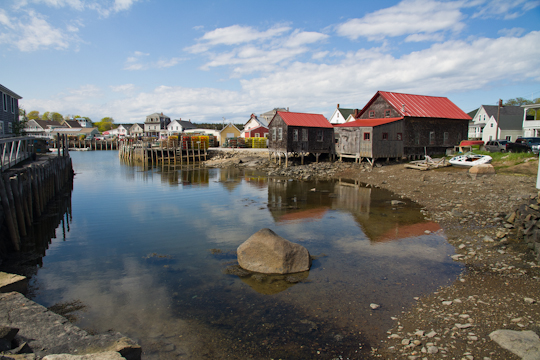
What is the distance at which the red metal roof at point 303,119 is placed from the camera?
125 feet

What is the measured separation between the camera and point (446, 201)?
18391mm

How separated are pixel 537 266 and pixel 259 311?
8.09m

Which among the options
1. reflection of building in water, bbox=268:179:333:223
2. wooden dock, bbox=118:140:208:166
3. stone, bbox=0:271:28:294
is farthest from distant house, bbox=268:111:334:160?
stone, bbox=0:271:28:294

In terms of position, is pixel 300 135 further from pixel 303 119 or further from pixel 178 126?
pixel 178 126

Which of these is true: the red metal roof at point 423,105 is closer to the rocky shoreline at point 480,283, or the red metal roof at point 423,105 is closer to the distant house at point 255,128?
the rocky shoreline at point 480,283

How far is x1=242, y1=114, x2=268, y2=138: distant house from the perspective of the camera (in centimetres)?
7012

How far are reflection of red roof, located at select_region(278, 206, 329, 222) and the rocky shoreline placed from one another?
546 cm

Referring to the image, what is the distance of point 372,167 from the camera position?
3322cm

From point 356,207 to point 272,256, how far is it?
10.7 m

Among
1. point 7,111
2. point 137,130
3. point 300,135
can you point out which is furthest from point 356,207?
point 137,130

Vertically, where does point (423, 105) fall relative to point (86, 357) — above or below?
above

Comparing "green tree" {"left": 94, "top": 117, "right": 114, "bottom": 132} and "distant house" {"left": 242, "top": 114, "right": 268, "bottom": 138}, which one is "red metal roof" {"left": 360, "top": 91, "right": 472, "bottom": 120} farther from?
"green tree" {"left": 94, "top": 117, "right": 114, "bottom": 132}

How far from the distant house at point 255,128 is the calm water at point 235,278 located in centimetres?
5125

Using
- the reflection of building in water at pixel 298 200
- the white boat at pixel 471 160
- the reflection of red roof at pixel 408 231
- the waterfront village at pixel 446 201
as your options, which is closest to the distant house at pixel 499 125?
the waterfront village at pixel 446 201
